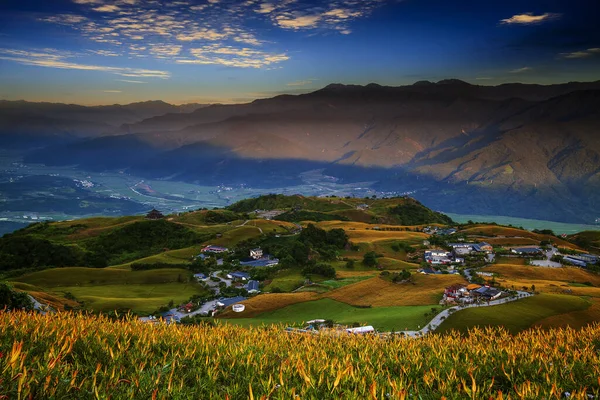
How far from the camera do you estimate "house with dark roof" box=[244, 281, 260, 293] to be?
6775 centimetres

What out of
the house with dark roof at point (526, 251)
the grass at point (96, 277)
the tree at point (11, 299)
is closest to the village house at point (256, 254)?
the grass at point (96, 277)

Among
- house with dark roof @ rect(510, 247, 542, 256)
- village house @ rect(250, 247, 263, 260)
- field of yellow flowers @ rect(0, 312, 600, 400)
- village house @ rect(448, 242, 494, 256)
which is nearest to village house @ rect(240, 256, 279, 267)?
village house @ rect(250, 247, 263, 260)

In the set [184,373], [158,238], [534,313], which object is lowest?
[158,238]

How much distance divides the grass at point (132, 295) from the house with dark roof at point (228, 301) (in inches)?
291

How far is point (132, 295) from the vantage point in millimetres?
66750

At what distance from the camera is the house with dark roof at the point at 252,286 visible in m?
67.8

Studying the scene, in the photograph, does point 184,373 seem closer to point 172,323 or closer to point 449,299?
point 172,323

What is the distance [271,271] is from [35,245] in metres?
62.9

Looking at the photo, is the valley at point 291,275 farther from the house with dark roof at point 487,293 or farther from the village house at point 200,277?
the house with dark roof at point 487,293

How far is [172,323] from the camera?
1142cm

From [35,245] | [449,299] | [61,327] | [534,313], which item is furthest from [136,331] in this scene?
[35,245]

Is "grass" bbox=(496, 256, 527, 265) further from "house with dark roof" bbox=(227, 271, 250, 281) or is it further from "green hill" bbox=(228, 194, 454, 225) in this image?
"green hill" bbox=(228, 194, 454, 225)

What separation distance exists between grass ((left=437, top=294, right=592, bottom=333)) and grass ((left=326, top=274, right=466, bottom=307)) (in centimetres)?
1042

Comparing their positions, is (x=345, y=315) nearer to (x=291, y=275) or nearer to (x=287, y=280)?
(x=287, y=280)
